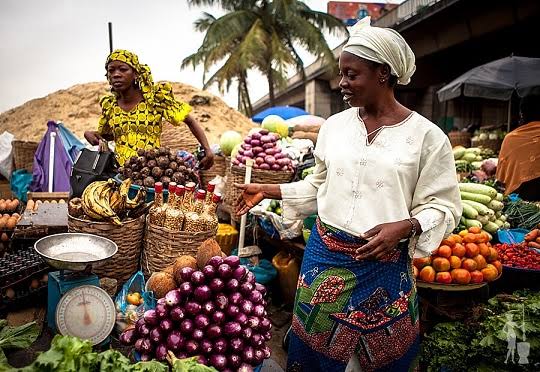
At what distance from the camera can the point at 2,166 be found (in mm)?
7293

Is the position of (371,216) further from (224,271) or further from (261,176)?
(261,176)

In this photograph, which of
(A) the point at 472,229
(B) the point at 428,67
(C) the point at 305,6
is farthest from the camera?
(C) the point at 305,6

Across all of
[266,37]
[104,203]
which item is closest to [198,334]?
[104,203]

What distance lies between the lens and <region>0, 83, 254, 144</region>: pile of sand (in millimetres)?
10648

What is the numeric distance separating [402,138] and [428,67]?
56.9 ft

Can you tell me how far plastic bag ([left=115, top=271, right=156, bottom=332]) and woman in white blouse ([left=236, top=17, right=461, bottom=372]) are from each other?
0.80 m

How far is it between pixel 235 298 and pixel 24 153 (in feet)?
20.7

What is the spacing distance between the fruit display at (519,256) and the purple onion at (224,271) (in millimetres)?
2279

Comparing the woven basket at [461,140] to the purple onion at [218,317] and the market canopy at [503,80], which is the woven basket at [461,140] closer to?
the market canopy at [503,80]

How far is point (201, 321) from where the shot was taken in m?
1.83

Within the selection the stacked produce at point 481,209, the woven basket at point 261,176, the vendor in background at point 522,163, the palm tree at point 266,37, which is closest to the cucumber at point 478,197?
the stacked produce at point 481,209

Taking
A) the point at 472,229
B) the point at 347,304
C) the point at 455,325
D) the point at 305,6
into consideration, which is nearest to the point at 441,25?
the point at 305,6

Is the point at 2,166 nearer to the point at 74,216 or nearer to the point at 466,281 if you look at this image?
the point at 74,216

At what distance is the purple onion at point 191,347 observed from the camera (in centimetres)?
178
